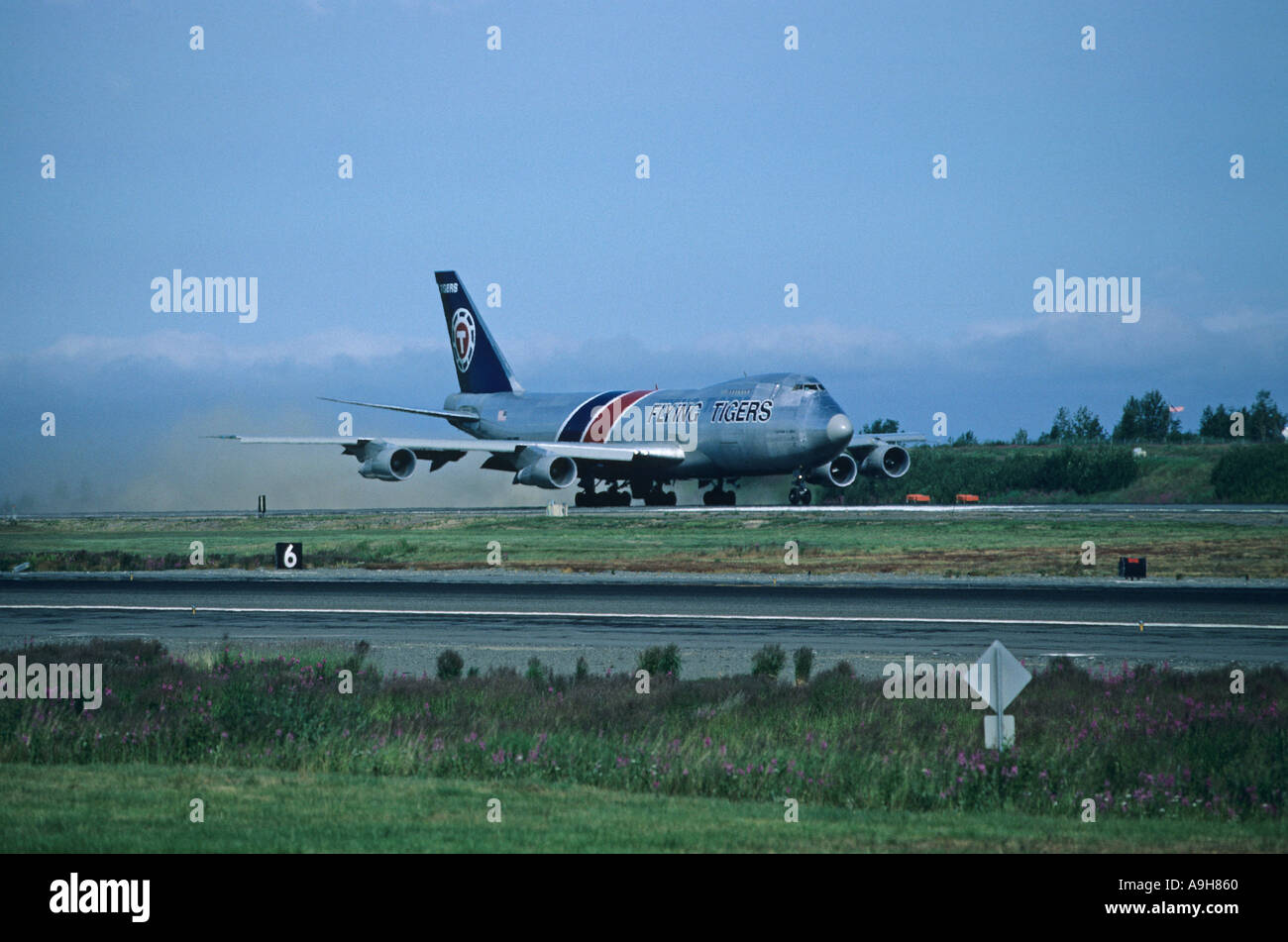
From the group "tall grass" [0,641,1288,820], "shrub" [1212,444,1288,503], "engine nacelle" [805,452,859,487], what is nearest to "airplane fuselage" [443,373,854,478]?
"engine nacelle" [805,452,859,487]

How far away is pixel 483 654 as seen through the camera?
22156mm

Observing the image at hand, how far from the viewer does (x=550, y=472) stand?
59.8 meters

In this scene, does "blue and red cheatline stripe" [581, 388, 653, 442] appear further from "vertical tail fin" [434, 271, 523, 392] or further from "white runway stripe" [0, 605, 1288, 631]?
"white runway stripe" [0, 605, 1288, 631]

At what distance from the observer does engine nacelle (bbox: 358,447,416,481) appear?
5966 cm

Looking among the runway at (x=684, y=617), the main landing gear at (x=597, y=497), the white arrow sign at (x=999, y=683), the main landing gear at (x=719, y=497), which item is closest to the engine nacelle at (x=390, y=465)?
the main landing gear at (x=597, y=497)

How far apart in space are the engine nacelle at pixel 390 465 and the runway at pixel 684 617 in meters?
22.6

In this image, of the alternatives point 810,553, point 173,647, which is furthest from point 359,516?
point 173,647

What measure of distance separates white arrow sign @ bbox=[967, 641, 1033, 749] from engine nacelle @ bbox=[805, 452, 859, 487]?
49830 mm

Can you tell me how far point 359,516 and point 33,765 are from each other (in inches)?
2096

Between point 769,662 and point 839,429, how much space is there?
38291 mm

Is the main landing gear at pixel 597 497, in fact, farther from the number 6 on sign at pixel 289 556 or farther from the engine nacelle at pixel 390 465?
the number 6 on sign at pixel 289 556

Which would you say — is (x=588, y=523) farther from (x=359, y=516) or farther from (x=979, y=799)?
(x=979, y=799)
